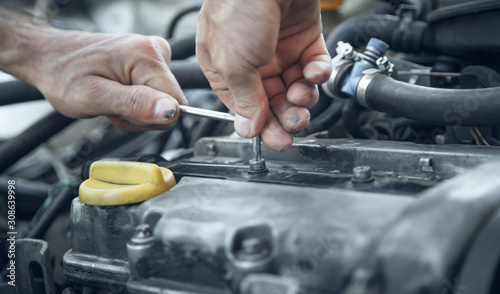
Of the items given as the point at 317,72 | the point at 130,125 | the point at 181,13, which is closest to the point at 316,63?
the point at 317,72

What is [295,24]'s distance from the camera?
33.3 inches

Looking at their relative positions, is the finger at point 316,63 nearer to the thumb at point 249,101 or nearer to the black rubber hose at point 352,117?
the thumb at point 249,101

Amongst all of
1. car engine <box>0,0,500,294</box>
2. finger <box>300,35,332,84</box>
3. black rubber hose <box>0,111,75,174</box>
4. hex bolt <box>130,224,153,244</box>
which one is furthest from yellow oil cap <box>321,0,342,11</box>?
hex bolt <box>130,224,153,244</box>

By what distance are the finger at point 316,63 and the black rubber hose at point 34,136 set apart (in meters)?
0.77

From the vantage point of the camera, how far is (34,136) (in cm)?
132

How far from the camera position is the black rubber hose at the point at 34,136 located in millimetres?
1318

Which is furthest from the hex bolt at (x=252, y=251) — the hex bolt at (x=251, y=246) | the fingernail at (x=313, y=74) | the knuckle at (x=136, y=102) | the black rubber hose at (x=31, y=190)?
the black rubber hose at (x=31, y=190)

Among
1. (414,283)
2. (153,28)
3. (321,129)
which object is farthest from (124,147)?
Result: (414,283)

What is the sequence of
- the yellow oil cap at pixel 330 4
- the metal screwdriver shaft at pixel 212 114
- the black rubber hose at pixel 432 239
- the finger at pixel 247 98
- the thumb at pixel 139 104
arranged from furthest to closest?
the yellow oil cap at pixel 330 4
the thumb at pixel 139 104
the metal screwdriver shaft at pixel 212 114
the finger at pixel 247 98
the black rubber hose at pixel 432 239

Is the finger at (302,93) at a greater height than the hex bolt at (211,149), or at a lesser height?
greater

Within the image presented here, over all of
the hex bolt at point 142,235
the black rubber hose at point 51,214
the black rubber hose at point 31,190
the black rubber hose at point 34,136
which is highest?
the hex bolt at point 142,235

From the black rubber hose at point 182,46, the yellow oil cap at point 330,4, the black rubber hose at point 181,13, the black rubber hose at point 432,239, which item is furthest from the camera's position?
the black rubber hose at point 181,13

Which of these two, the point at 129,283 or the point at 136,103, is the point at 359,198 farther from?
the point at 136,103

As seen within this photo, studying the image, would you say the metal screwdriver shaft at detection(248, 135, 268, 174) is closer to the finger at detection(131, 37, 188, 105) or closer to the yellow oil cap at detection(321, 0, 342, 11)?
the finger at detection(131, 37, 188, 105)
